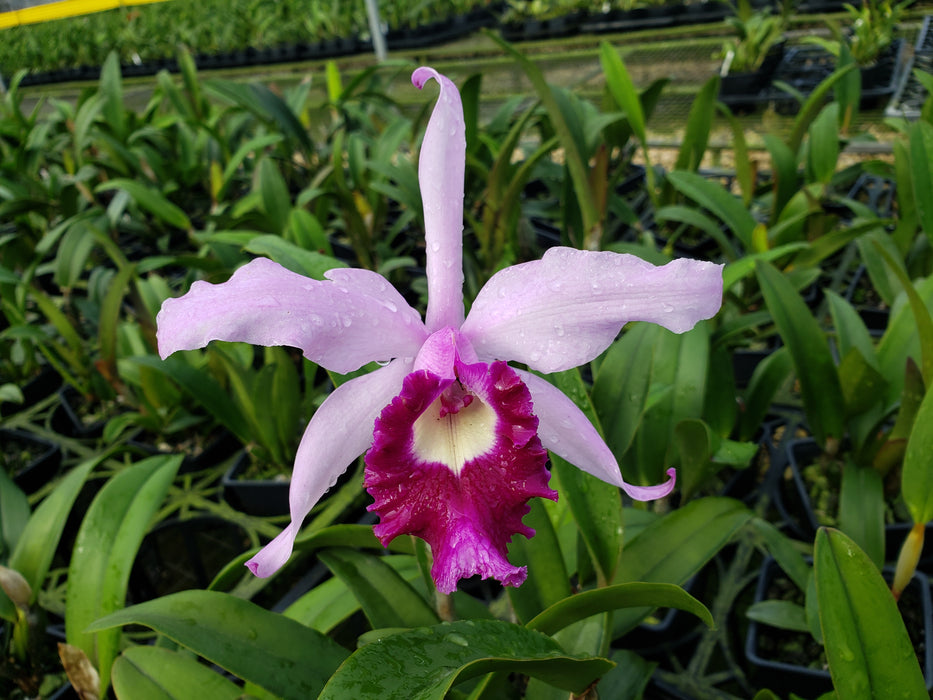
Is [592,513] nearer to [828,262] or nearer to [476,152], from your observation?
[476,152]

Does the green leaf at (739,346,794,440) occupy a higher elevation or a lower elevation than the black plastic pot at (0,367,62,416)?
higher

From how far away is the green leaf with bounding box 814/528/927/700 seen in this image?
0.56 metres

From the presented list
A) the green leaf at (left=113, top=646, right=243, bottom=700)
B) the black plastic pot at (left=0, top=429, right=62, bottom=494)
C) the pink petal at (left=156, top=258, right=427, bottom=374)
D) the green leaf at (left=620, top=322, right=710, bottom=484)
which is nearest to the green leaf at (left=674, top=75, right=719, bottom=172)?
the green leaf at (left=620, top=322, right=710, bottom=484)

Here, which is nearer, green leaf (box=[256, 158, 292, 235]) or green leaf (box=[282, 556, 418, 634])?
green leaf (box=[282, 556, 418, 634])

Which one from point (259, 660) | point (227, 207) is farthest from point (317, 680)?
point (227, 207)

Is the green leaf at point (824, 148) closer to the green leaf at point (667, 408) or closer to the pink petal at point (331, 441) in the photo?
the green leaf at point (667, 408)

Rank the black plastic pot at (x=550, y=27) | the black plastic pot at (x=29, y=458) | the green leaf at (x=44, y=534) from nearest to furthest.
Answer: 1. the green leaf at (x=44, y=534)
2. the black plastic pot at (x=29, y=458)
3. the black plastic pot at (x=550, y=27)

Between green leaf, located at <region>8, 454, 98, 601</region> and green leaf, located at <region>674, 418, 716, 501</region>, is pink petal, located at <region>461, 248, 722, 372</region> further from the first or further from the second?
green leaf, located at <region>8, 454, 98, 601</region>

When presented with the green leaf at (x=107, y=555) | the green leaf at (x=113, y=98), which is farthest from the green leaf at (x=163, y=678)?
the green leaf at (x=113, y=98)

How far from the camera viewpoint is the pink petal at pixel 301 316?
0.48m

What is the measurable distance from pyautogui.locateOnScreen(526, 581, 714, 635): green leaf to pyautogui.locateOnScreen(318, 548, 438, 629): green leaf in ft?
0.57

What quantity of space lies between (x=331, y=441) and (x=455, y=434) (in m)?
0.11

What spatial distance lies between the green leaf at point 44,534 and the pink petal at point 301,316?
611 mm

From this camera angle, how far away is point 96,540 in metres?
0.87
